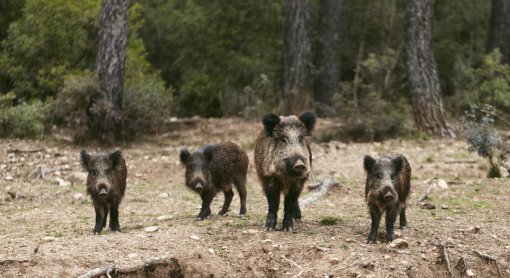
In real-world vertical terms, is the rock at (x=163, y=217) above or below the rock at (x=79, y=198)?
above

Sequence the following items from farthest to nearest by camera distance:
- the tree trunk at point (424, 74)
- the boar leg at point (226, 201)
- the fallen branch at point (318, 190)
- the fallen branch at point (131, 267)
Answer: the tree trunk at point (424, 74)
the fallen branch at point (318, 190)
the boar leg at point (226, 201)
the fallen branch at point (131, 267)

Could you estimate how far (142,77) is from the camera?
60.6ft

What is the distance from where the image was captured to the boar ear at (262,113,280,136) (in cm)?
908

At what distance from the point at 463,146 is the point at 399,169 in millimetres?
8569

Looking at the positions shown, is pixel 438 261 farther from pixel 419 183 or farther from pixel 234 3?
pixel 234 3

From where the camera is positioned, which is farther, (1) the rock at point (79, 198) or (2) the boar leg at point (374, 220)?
(1) the rock at point (79, 198)

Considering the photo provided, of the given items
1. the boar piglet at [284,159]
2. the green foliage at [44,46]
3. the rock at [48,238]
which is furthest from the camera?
the green foliage at [44,46]

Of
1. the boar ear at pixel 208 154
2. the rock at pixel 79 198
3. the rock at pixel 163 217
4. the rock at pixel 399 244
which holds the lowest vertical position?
the rock at pixel 79 198

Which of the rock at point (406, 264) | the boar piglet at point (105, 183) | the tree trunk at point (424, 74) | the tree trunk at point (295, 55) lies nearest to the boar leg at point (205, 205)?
the boar piglet at point (105, 183)

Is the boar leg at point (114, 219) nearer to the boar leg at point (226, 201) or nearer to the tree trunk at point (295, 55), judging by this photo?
the boar leg at point (226, 201)

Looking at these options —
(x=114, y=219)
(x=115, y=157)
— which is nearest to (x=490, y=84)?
(x=115, y=157)

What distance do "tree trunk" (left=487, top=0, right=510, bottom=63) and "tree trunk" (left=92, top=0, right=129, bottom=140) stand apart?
12.2 metres

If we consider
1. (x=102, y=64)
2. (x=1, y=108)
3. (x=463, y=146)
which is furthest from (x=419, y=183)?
(x=1, y=108)

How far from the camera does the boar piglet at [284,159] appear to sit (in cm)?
884
